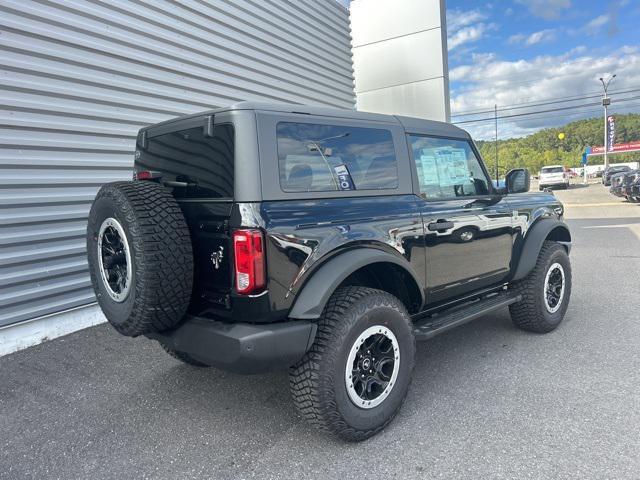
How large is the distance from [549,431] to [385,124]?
84.4 inches

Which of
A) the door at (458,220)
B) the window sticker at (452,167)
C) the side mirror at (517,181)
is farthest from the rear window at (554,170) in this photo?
the window sticker at (452,167)

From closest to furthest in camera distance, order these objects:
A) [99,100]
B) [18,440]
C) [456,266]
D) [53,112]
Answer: [18,440] → [456,266] → [53,112] → [99,100]

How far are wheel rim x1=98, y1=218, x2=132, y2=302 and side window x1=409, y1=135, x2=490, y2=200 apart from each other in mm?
1985

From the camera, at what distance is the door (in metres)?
3.27

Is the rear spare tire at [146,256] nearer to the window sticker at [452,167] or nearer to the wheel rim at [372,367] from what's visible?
the wheel rim at [372,367]

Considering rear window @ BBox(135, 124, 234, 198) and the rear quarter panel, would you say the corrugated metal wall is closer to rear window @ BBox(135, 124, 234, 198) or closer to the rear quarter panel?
rear window @ BBox(135, 124, 234, 198)

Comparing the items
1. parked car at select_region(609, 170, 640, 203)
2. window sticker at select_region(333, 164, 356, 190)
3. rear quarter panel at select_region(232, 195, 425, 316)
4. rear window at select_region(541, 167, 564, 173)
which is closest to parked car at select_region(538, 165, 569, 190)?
rear window at select_region(541, 167, 564, 173)

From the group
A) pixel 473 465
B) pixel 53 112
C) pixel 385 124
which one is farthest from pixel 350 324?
pixel 53 112

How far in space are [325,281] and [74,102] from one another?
3.83 m

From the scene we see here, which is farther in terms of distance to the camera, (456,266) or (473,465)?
(456,266)

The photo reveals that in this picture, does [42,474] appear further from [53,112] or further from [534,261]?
[534,261]

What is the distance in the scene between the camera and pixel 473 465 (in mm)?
2359

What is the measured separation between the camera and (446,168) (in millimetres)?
3604

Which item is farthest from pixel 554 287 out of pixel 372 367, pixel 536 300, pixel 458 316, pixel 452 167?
pixel 372 367
